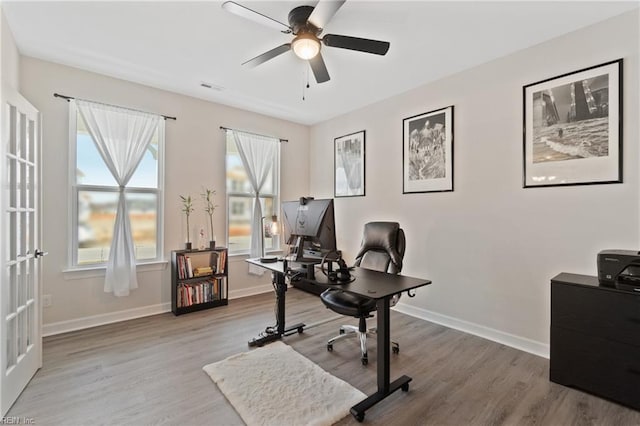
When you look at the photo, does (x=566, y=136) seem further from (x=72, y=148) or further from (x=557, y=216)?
(x=72, y=148)

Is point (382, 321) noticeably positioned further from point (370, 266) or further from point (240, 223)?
point (240, 223)

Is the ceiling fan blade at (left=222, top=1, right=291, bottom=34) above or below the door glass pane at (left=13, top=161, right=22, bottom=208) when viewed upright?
above

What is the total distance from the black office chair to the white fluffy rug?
1.44ft

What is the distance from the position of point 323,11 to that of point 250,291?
3.79 meters

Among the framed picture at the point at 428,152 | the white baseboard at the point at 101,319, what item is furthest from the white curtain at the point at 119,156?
the framed picture at the point at 428,152

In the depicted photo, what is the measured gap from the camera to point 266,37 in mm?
2670

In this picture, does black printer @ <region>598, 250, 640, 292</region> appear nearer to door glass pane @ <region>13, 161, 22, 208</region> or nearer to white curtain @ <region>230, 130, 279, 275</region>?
white curtain @ <region>230, 130, 279, 275</region>

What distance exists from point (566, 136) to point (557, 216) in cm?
69

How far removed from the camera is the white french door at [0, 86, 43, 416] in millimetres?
1897

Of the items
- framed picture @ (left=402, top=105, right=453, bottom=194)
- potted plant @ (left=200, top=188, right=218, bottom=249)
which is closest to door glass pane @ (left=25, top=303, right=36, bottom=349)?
potted plant @ (left=200, top=188, right=218, bottom=249)

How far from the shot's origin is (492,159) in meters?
3.01

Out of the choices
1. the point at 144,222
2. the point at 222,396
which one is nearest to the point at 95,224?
the point at 144,222

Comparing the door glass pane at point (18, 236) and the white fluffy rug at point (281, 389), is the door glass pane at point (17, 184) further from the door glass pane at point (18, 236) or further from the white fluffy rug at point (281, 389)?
the white fluffy rug at point (281, 389)

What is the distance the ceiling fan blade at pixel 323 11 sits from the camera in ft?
6.12
